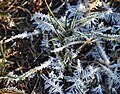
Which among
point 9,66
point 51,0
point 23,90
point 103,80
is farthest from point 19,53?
point 103,80

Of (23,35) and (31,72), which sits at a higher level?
(23,35)

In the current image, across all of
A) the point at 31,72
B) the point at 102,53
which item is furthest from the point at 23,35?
the point at 102,53

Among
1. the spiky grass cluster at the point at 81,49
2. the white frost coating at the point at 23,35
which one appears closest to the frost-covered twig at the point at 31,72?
the spiky grass cluster at the point at 81,49

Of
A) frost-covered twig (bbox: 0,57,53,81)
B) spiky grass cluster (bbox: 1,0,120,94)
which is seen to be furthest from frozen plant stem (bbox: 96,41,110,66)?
frost-covered twig (bbox: 0,57,53,81)

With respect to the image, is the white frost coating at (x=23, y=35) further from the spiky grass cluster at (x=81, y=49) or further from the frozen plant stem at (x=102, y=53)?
the frozen plant stem at (x=102, y=53)

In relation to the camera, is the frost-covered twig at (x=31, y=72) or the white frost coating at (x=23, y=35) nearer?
the frost-covered twig at (x=31, y=72)

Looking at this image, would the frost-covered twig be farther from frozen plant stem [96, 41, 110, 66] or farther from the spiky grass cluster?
frozen plant stem [96, 41, 110, 66]

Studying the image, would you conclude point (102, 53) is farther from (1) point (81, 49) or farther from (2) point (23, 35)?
(2) point (23, 35)

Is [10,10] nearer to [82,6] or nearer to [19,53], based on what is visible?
[19,53]

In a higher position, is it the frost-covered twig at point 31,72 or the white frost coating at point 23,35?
the white frost coating at point 23,35
